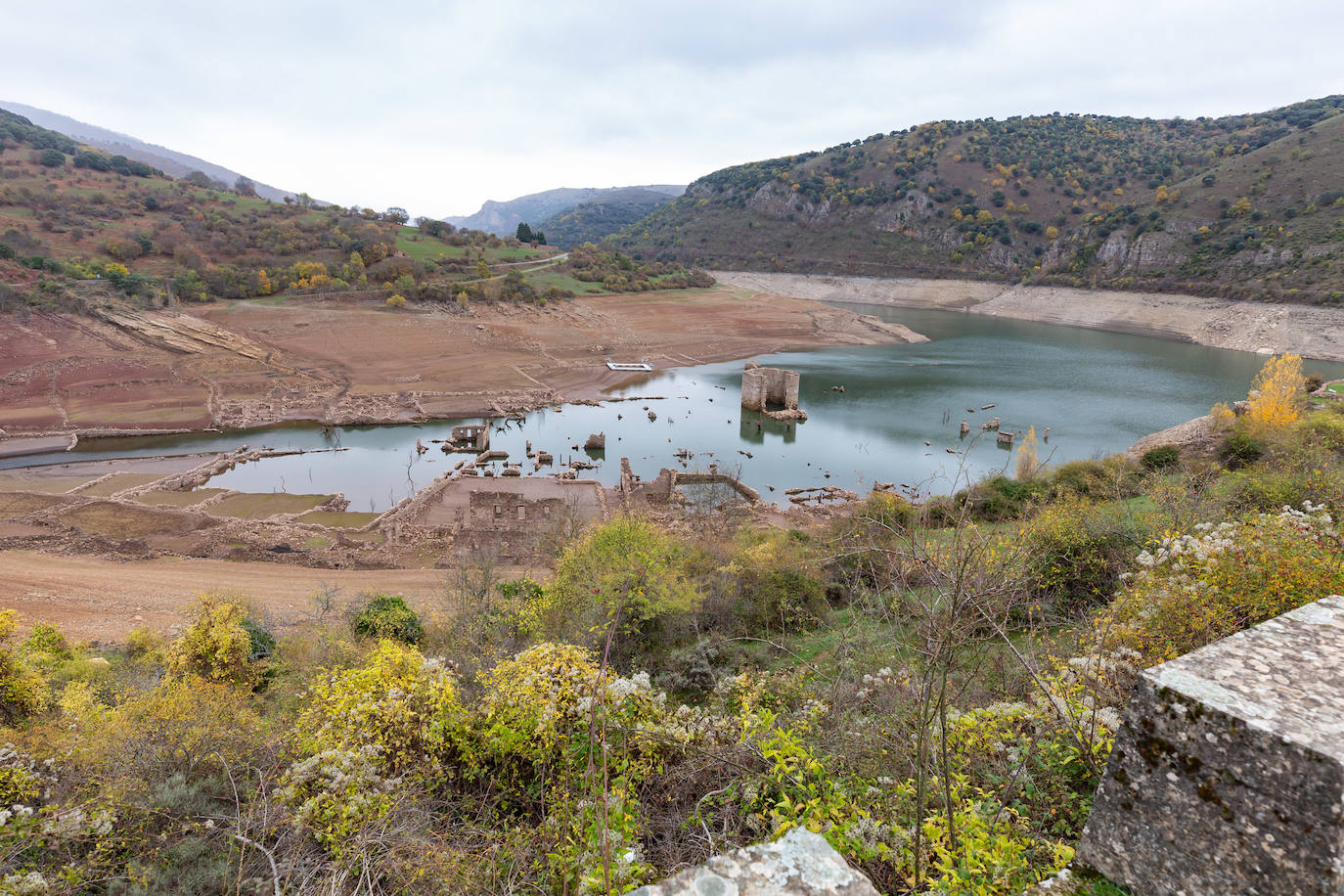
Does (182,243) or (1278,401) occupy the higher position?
(182,243)

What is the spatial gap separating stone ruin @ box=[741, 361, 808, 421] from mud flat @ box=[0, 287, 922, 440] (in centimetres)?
1203

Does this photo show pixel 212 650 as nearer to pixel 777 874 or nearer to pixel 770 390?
pixel 777 874

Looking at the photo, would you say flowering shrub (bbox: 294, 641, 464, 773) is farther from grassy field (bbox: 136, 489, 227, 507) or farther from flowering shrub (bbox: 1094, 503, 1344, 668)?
grassy field (bbox: 136, 489, 227, 507)

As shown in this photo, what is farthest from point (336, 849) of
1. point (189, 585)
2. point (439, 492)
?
point (439, 492)

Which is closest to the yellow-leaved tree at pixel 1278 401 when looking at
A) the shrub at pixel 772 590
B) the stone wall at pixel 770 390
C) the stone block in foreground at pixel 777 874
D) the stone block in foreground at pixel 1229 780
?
the shrub at pixel 772 590

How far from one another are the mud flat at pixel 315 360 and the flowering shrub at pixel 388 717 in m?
37.2

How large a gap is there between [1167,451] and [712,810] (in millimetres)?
25549

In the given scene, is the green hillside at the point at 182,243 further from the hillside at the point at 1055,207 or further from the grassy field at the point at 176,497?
the hillside at the point at 1055,207

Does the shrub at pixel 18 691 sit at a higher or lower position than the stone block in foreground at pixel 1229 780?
lower

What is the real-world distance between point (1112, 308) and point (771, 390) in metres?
62.2

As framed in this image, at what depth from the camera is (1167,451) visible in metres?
22.0

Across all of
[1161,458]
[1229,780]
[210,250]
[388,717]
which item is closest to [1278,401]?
[1161,458]

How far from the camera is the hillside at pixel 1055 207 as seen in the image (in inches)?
2788

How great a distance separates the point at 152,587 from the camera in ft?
58.7
